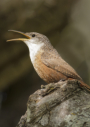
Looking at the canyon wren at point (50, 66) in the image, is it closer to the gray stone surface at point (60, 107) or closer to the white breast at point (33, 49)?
the white breast at point (33, 49)

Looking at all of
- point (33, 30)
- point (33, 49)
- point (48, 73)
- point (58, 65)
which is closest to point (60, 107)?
point (48, 73)

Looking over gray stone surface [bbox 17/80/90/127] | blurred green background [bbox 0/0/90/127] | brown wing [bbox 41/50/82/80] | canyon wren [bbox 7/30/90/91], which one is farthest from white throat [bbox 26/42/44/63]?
blurred green background [bbox 0/0/90/127]

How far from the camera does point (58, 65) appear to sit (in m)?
2.57

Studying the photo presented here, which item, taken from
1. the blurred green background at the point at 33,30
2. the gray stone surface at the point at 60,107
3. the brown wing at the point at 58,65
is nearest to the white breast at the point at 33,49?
the brown wing at the point at 58,65

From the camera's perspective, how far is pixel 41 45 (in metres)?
3.03

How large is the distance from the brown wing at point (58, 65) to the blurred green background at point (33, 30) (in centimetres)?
147

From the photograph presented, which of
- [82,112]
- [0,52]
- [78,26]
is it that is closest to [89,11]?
[78,26]

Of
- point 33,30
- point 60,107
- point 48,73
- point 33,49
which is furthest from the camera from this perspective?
point 33,30

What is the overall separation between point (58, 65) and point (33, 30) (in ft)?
6.18

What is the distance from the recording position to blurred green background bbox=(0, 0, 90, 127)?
381 centimetres

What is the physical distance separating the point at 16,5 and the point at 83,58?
79.5 inches

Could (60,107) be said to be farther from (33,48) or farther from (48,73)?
(33,48)

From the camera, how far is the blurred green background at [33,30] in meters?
3.81

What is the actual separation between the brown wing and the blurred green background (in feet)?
4.81
